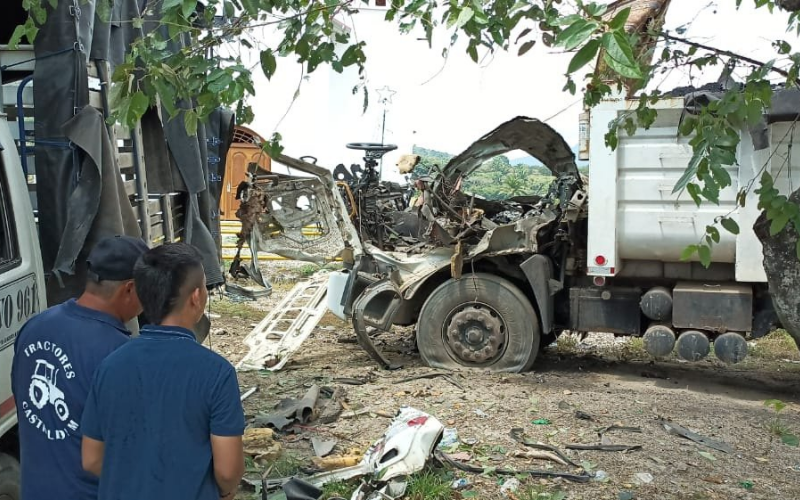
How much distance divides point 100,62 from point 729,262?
5.37 meters

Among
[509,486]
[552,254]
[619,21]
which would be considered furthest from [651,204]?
[619,21]

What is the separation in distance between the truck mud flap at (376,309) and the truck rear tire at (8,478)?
4832 mm

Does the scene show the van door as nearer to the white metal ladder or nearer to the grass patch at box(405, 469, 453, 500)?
the grass patch at box(405, 469, 453, 500)

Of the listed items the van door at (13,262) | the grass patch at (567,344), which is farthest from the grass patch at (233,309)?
the van door at (13,262)

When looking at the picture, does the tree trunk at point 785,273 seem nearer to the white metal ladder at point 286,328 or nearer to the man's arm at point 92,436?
the man's arm at point 92,436

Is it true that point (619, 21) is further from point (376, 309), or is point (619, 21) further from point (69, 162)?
point (376, 309)

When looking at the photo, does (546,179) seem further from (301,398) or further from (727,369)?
(301,398)

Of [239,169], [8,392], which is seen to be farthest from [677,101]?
[239,169]

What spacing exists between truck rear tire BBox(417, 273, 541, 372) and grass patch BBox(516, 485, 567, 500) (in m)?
2.91

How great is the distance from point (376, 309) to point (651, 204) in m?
2.77

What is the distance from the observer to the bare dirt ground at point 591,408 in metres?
5.32

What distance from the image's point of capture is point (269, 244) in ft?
28.1

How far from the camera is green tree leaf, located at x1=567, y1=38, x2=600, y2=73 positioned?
208 centimetres

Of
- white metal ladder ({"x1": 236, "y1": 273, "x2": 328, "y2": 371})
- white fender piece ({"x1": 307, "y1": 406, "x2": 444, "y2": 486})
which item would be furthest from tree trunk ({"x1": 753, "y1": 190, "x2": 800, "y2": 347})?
white metal ladder ({"x1": 236, "y1": 273, "x2": 328, "y2": 371})
